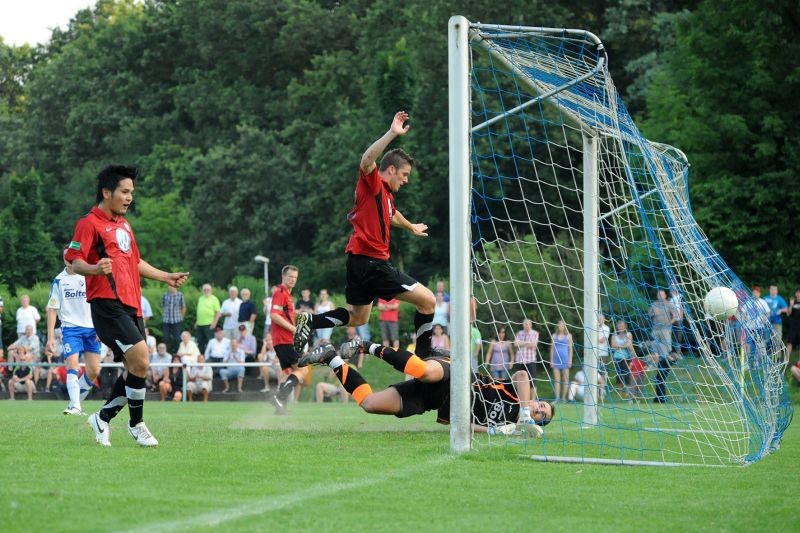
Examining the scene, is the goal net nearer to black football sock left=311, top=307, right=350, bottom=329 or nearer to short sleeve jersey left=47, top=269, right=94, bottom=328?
black football sock left=311, top=307, right=350, bottom=329

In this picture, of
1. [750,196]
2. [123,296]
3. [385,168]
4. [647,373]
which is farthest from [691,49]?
[123,296]

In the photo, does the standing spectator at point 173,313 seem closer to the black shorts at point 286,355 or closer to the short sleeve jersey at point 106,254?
the black shorts at point 286,355

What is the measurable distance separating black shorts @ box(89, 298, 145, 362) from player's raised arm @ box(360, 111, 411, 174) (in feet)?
7.75

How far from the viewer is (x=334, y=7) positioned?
59562 mm

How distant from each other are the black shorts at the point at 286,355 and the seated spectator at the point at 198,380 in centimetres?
728

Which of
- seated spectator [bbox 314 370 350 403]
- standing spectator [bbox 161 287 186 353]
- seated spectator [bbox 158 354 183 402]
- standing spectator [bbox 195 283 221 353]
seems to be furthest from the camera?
standing spectator [bbox 195 283 221 353]

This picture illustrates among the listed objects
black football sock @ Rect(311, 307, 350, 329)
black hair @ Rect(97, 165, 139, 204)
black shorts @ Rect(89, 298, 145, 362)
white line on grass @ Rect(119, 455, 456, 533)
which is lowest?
white line on grass @ Rect(119, 455, 456, 533)

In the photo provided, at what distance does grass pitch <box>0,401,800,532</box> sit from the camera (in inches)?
240

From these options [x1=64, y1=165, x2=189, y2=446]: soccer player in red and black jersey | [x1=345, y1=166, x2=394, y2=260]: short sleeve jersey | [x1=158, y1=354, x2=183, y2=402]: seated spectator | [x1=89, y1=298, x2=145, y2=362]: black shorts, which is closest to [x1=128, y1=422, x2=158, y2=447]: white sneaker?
[x1=64, y1=165, x2=189, y2=446]: soccer player in red and black jersey

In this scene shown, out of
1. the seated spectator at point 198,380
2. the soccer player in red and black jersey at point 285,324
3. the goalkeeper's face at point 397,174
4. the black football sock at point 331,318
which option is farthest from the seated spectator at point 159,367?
the goalkeeper's face at point 397,174

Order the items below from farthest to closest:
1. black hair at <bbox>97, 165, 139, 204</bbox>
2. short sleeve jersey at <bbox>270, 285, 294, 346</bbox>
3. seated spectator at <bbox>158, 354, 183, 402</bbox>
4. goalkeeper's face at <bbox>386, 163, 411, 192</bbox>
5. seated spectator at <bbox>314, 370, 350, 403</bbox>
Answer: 1. seated spectator at <bbox>158, 354, 183, 402</bbox>
2. seated spectator at <bbox>314, 370, 350, 403</bbox>
3. short sleeve jersey at <bbox>270, 285, 294, 346</bbox>
4. goalkeeper's face at <bbox>386, 163, 411, 192</bbox>
5. black hair at <bbox>97, 165, 139, 204</bbox>

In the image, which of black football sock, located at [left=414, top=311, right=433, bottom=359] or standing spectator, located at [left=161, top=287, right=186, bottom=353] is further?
standing spectator, located at [left=161, top=287, right=186, bottom=353]

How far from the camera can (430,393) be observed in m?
10.6

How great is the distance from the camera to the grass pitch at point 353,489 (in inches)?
240
